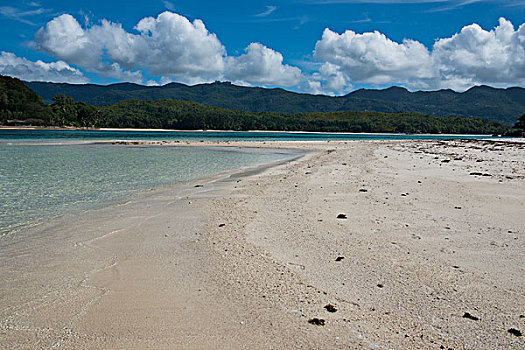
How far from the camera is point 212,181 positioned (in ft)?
53.4

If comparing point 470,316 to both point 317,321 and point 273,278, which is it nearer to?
point 317,321

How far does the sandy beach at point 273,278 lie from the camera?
3.75 meters

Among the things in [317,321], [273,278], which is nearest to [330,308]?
[317,321]

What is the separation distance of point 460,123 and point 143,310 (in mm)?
226213

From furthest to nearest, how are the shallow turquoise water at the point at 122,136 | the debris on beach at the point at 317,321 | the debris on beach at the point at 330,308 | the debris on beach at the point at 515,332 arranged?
the shallow turquoise water at the point at 122,136
the debris on beach at the point at 330,308
the debris on beach at the point at 317,321
the debris on beach at the point at 515,332

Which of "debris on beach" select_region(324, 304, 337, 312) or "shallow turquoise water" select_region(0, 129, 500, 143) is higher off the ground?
"shallow turquoise water" select_region(0, 129, 500, 143)

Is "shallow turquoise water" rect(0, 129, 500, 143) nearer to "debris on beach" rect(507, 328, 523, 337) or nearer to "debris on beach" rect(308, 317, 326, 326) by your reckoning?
"debris on beach" rect(308, 317, 326, 326)

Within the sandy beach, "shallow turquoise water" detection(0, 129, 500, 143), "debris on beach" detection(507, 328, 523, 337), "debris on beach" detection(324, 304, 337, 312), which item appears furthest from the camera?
"shallow turquoise water" detection(0, 129, 500, 143)

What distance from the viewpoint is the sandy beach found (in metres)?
3.75

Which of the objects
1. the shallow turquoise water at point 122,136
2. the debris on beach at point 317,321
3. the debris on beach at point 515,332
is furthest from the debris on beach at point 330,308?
the shallow turquoise water at point 122,136

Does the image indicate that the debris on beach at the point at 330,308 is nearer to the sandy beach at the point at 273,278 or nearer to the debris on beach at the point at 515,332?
the sandy beach at the point at 273,278

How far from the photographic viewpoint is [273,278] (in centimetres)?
514

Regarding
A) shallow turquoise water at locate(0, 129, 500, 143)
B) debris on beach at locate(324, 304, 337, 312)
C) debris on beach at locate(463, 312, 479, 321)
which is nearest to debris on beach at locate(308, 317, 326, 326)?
debris on beach at locate(324, 304, 337, 312)

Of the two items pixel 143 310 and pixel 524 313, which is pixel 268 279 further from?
pixel 524 313
